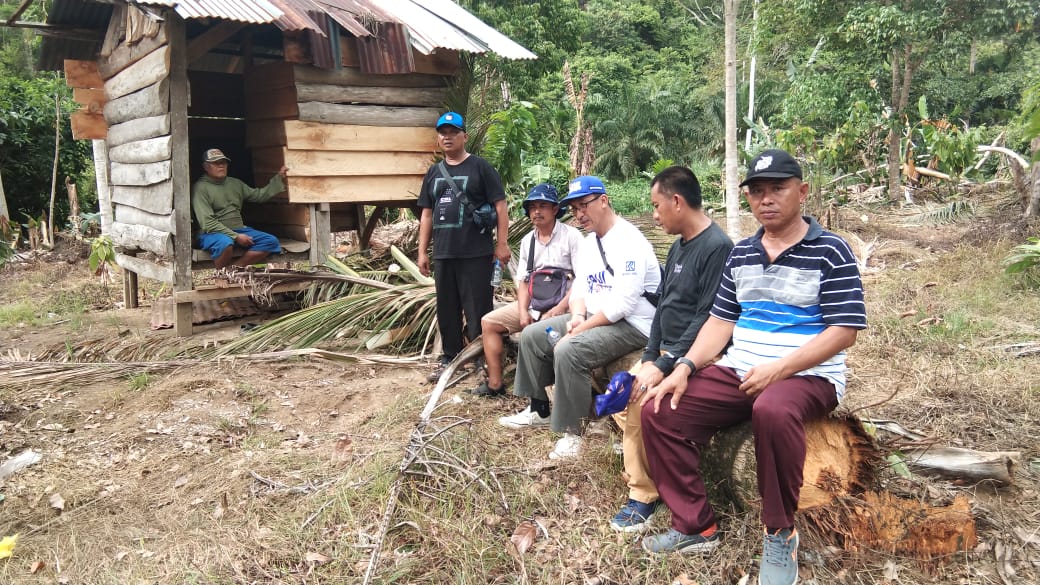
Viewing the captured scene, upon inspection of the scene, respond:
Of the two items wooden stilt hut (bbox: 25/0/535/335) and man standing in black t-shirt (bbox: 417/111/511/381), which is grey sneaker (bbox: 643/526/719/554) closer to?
man standing in black t-shirt (bbox: 417/111/511/381)

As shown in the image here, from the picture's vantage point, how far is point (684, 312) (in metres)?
3.42

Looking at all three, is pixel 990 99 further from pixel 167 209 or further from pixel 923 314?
pixel 167 209

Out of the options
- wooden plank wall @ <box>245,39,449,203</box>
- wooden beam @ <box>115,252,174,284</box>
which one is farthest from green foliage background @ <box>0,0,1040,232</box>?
wooden beam @ <box>115,252,174,284</box>

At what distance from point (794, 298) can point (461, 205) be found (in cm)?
280

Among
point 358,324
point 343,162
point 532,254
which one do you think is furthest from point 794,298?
point 343,162

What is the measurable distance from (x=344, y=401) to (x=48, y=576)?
210 cm

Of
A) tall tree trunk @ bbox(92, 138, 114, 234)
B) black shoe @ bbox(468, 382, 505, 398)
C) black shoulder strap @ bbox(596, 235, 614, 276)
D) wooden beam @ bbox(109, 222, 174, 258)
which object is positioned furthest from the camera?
tall tree trunk @ bbox(92, 138, 114, 234)

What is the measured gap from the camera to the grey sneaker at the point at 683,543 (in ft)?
9.61

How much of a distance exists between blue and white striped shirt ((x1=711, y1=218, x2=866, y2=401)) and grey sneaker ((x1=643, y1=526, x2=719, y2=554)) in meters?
0.67

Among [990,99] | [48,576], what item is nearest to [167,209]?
[48,576]

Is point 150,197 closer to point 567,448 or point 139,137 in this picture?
point 139,137

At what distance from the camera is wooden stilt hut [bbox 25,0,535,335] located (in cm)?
646

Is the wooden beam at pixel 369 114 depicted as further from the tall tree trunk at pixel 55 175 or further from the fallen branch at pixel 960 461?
the tall tree trunk at pixel 55 175

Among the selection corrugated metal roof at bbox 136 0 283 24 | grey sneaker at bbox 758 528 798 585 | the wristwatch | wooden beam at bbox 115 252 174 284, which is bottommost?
grey sneaker at bbox 758 528 798 585
